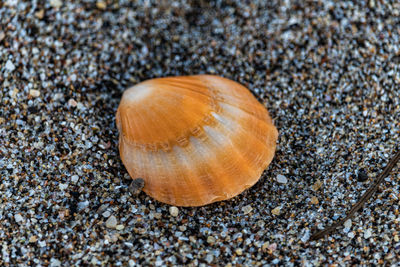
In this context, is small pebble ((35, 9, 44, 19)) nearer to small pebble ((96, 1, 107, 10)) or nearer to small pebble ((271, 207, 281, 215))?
small pebble ((96, 1, 107, 10))

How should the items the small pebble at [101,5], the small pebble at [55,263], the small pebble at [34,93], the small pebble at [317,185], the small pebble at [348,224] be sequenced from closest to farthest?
the small pebble at [55,263] < the small pebble at [348,224] < the small pebble at [317,185] < the small pebble at [34,93] < the small pebble at [101,5]

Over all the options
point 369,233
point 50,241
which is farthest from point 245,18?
point 50,241

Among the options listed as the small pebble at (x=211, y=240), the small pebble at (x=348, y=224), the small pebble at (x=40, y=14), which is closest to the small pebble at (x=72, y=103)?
the small pebble at (x=40, y=14)

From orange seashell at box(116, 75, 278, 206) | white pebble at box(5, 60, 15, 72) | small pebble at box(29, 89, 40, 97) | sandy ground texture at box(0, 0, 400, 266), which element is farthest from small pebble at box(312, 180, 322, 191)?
white pebble at box(5, 60, 15, 72)

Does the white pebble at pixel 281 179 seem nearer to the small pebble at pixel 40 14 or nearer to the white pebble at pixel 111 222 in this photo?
the white pebble at pixel 111 222

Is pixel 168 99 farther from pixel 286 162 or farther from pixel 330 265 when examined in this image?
pixel 330 265
